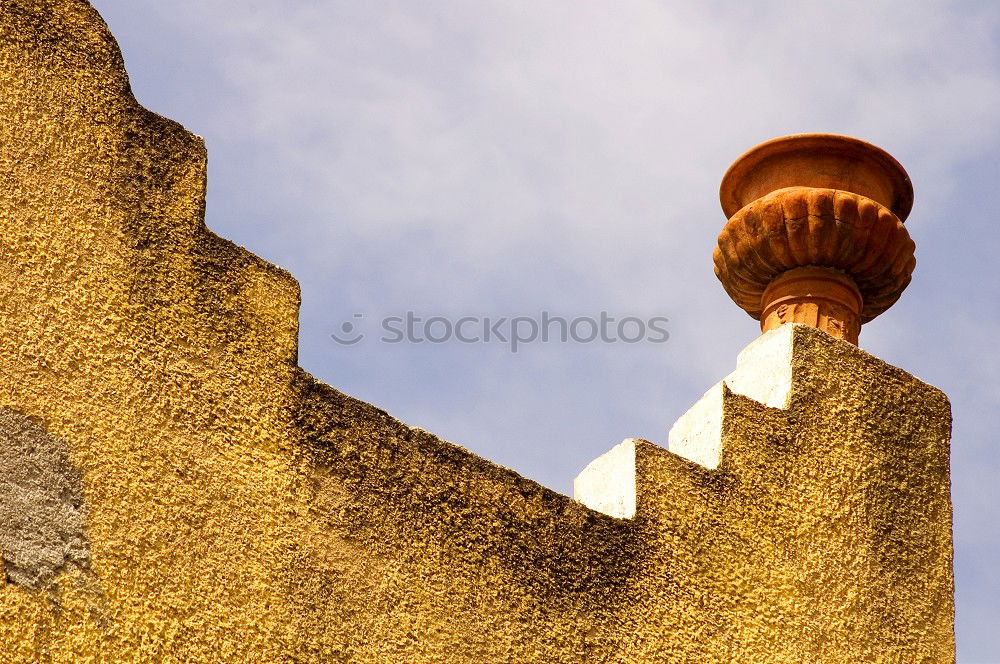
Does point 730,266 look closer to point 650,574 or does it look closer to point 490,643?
point 650,574

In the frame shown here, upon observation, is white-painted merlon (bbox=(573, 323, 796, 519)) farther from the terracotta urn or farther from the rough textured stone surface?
the terracotta urn

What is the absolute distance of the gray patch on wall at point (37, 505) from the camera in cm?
301

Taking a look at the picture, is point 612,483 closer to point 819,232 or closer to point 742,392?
point 742,392

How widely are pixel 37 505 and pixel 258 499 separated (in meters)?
0.47

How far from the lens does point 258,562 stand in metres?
3.27

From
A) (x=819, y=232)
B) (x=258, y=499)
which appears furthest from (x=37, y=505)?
(x=819, y=232)

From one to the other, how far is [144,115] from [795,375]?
6.15 ft

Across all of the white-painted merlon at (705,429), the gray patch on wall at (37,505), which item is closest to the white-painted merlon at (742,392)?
the white-painted merlon at (705,429)

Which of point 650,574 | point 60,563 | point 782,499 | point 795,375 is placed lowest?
point 60,563

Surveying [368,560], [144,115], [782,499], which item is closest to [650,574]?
[782,499]

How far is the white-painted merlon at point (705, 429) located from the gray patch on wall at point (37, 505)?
1.41 metres

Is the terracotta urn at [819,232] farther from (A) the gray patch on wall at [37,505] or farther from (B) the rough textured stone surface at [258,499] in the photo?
(A) the gray patch on wall at [37,505]

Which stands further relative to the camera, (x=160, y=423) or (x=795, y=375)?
(x=795, y=375)

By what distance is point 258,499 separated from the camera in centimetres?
333
